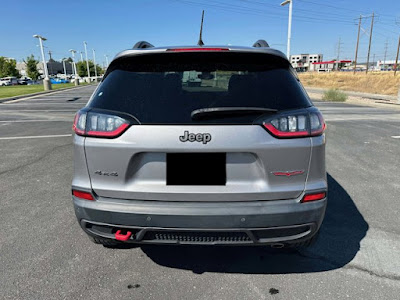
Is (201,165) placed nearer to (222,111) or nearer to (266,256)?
(222,111)

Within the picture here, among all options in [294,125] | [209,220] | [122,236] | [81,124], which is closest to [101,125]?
[81,124]

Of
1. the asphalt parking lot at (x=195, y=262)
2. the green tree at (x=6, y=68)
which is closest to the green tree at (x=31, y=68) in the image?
the green tree at (x=6, y=68)

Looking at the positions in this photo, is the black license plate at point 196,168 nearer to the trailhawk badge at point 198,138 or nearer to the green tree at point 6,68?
the trailhawk badge at point 198,138

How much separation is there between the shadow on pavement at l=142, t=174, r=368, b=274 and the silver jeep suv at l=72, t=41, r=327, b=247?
57 centimetres

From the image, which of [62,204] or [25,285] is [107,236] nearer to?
[25,285]

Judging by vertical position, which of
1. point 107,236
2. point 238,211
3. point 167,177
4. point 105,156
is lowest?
point 107,236

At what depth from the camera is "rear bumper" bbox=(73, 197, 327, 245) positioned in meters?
1.94

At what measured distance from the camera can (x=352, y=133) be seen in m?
8.59

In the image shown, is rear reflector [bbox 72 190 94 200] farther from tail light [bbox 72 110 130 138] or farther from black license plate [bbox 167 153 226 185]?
black license plate [bbox 167 153 226 185]

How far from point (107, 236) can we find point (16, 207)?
87.4 inches

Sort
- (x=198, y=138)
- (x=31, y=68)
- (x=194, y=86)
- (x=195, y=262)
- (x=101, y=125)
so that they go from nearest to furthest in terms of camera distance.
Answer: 1. (x=198, y=138)
2. (x=101, y=125)
3. (x=194, y=86)
4. (x=195, y=262)
5. (x=31, y=68)

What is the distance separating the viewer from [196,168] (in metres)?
1.96

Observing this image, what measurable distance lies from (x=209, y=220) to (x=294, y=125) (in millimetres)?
841

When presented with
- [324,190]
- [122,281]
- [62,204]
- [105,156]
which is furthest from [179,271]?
[62,204]
